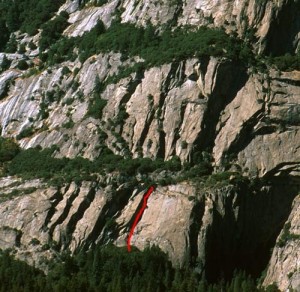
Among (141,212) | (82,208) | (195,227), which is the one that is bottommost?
(195,227)

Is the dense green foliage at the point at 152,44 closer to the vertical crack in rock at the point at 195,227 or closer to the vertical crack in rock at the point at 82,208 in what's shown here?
the vertical crack in rock at the point at 82,208

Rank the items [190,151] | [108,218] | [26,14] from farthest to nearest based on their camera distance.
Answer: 1. [26,14]
2. [190,151]
3. [108,218]

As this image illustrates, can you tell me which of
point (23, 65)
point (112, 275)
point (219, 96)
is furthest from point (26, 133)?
point (112, 275)

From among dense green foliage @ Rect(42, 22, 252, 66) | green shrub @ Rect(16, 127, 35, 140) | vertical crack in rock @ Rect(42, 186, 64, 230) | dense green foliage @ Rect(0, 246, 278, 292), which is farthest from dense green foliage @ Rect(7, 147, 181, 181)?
dense green foliage @ Rect(42, 22, 252, 66)

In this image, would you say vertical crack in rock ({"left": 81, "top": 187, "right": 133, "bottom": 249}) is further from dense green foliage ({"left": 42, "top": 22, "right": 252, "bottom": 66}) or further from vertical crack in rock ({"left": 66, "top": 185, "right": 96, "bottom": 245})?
dense green foliage ({"left": 42, "top": 22, "right": 252, "bottom": 66})

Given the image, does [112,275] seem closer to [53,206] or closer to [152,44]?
[53,206]

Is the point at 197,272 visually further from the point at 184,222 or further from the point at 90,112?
the point at 90,112

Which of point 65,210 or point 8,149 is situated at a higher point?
point 8,149
